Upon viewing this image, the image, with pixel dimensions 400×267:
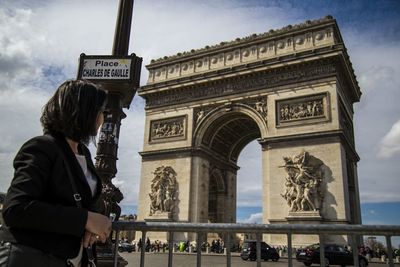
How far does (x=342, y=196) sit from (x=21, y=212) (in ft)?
62.5

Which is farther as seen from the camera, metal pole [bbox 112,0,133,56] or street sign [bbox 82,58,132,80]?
metal pole [bbox 112,0,133,56]

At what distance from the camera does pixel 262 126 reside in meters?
22.1

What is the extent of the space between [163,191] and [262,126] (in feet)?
25.7

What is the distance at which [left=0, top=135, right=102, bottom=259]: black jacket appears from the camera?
1.45 metres

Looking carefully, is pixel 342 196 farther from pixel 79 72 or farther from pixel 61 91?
pixel 61 91

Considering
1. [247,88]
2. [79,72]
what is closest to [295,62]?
[247,88]

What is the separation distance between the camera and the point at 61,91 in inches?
69.7

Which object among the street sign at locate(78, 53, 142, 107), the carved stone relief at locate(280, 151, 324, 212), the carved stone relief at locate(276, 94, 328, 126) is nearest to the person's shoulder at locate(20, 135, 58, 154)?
the street sign at locate(78, 53, 142, 107)

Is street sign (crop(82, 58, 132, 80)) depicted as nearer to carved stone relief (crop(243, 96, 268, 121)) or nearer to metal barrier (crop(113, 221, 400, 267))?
metal barrier (crop(113, 221, 400, 267))

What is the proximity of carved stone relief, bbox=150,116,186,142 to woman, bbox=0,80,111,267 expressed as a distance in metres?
22.5

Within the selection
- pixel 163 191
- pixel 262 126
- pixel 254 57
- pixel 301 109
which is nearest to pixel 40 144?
pixel 301 109

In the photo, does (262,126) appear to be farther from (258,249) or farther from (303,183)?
(258,249)

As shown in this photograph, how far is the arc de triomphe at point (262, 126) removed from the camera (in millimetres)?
19297

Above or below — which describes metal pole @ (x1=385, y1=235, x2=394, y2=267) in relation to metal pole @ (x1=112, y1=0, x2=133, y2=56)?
below
